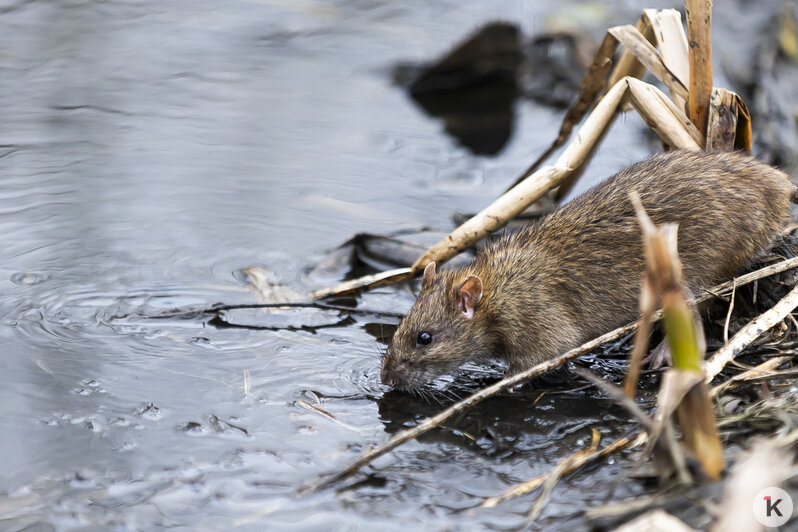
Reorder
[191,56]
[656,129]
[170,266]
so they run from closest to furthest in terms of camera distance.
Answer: [656,129] < [170,266] < [191,56]

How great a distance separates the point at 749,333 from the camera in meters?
5.11

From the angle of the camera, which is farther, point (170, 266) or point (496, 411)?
point (170, 266)

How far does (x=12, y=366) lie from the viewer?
5.55 meters

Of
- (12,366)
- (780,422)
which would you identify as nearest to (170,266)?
(12,366)

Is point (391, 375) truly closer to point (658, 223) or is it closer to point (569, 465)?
point (569, 465)

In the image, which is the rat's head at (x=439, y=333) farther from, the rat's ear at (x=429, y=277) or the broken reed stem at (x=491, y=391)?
the broken reed stem at (x=491, y=391)

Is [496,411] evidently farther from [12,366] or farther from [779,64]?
[779,64]

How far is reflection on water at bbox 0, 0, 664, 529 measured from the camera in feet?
14.9

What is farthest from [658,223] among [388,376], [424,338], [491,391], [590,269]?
[388,376]

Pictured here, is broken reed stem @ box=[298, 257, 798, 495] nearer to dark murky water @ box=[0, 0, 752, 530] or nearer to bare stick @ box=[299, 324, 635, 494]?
bare stick @ box=[299, 324, 635, 494]

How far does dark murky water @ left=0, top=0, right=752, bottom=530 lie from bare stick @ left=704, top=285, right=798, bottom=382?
694mm

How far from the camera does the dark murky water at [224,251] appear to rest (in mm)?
4508

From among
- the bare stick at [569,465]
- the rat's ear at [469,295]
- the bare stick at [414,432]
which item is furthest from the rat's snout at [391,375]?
the bare stick at [569,465]

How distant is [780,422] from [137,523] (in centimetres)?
313
